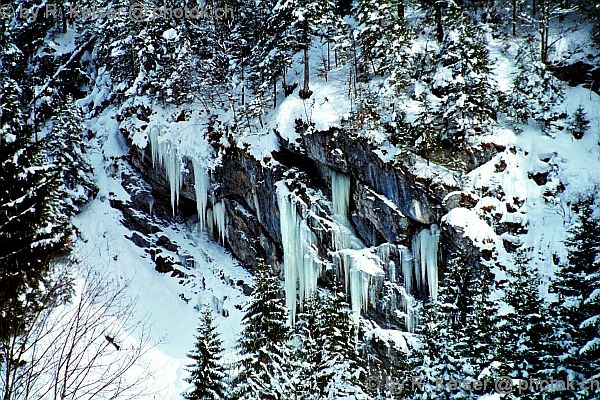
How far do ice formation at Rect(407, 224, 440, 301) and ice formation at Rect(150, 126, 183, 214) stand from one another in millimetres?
11308

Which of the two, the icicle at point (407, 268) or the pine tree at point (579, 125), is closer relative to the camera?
the icicle at point (407, 268)

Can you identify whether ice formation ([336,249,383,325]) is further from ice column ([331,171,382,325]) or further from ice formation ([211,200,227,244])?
ice formation ([211,200,227,244])

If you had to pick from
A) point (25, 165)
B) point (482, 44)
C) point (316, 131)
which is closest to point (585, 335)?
point (25, 165)

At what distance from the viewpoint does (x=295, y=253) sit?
17.5 metres

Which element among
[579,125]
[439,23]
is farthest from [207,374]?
[439,23]

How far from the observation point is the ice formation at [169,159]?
2122 centimetres

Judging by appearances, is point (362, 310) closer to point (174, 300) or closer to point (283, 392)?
point (283, 392)

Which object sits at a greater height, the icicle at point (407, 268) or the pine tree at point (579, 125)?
the pine tree at point (579, 125)

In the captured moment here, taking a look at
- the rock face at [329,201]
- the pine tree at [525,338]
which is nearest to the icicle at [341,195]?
the rock face at [329,201]

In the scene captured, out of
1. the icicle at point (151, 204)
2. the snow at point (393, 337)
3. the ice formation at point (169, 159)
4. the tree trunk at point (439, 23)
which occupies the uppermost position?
the tree trunk at point (439, 23)

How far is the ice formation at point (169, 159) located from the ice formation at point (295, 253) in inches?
234

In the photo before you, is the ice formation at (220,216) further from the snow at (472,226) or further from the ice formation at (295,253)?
the snow at (472,226)

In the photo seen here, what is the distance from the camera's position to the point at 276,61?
20.8 meters

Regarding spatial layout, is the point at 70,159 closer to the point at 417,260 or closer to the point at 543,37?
the point at 417,260
